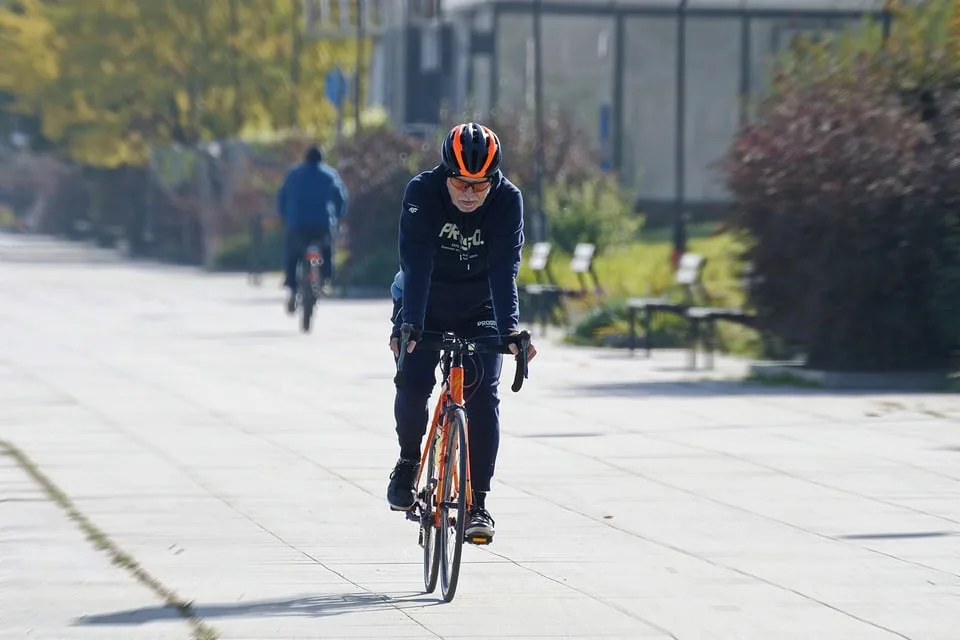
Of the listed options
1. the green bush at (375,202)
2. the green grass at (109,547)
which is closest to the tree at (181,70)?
the green bush at (375,202)

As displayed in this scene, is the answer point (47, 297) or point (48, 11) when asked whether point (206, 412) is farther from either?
point (48, 11)

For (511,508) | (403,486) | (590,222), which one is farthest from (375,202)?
(403,486)

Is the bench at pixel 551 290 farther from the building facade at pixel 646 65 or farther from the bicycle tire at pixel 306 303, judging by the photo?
the building facade at pixel 646 65

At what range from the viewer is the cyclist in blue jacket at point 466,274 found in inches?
331

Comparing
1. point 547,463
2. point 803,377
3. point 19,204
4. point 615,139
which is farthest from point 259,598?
point 19,204

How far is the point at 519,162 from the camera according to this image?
3366 centimetres

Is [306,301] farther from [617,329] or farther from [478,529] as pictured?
[478,529]

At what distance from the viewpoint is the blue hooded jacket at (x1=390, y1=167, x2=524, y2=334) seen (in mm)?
8484

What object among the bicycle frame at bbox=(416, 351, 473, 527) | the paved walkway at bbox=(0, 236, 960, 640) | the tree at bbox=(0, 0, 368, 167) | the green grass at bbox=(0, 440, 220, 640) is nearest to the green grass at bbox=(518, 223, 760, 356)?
the paved walkway at bbox=(0, 236, 960, 640)

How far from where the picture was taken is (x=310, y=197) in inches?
954

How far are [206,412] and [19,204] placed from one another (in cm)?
8071

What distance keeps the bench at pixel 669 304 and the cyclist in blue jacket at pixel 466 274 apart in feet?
38.2

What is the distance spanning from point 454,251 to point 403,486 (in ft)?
3.36

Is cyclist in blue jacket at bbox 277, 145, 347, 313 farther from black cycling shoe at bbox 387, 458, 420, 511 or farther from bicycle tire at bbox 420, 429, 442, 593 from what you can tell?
bicycle tire at bbox 420, 429, 442, 593
